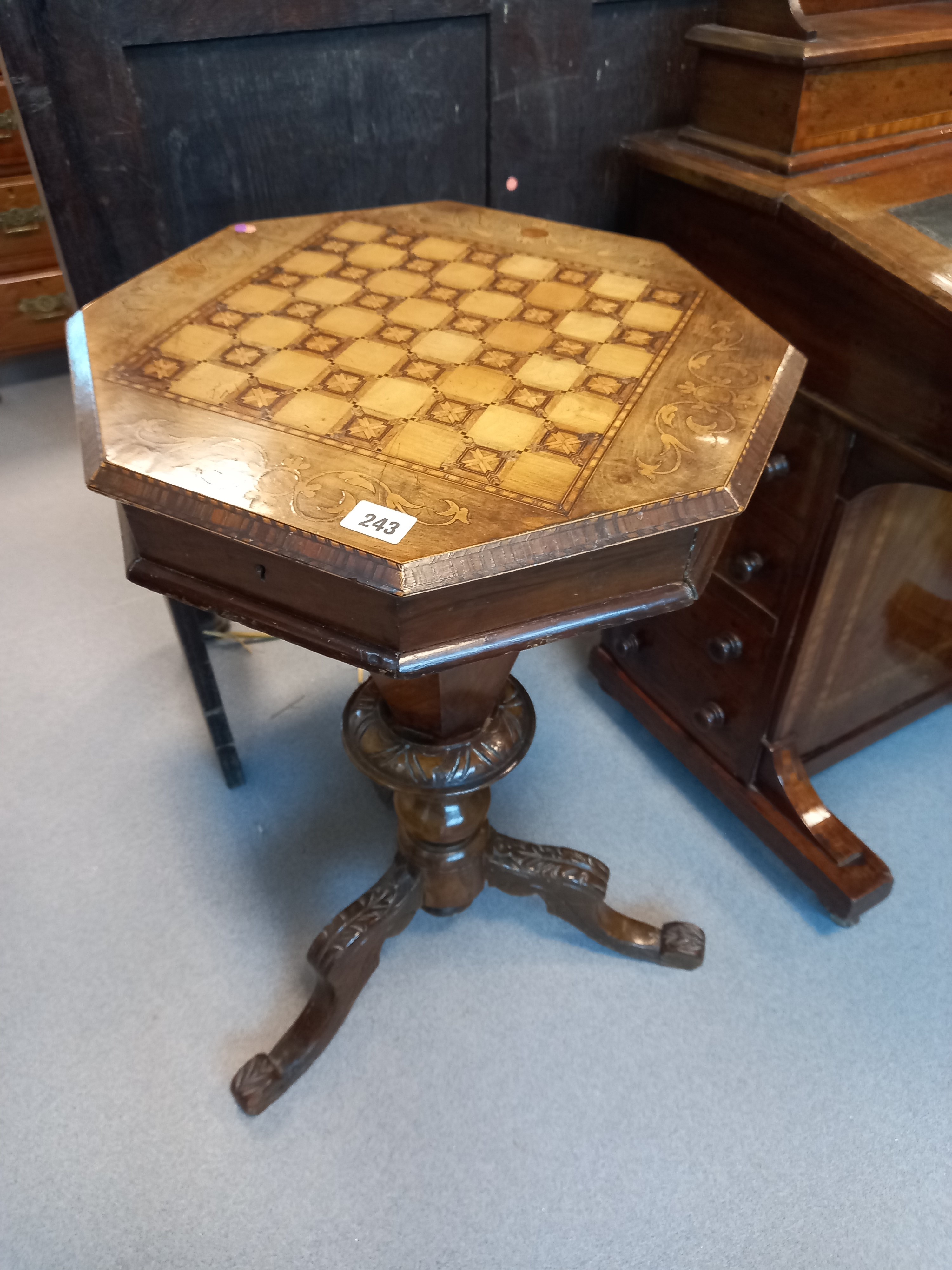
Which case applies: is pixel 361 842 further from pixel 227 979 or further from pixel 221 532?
pixel 221 532

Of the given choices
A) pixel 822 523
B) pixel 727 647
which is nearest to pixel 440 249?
pixel 822 523

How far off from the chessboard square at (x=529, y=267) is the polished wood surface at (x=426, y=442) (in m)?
0.01

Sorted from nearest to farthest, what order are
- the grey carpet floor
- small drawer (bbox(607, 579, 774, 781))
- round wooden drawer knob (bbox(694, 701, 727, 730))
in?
the grey carpet floor
small drawer (bbox(607, 579, 774, 781))
round wooden drawer knob (bbox(694, 701, 727, 730))

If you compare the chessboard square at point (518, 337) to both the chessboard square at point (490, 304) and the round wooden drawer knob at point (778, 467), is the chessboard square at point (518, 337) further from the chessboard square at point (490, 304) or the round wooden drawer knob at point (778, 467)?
the round wooden drawer knob at point (778, 467)

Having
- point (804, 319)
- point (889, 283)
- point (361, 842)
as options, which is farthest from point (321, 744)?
point (889, 283)

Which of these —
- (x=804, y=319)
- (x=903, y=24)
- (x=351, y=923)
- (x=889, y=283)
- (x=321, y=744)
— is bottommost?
(x=321, y=744)

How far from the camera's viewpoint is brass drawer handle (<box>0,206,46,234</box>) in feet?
8.69

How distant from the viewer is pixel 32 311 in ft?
9.23

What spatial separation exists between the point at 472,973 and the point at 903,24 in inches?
60.2

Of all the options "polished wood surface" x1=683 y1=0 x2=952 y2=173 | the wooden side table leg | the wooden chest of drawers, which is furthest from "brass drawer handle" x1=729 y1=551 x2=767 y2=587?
the wooden chest of drawers

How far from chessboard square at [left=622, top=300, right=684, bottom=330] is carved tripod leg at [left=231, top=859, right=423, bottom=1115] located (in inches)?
32.5

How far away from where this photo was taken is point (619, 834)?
5.40ft

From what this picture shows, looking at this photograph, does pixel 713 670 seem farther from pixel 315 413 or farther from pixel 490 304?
pixel 315 413

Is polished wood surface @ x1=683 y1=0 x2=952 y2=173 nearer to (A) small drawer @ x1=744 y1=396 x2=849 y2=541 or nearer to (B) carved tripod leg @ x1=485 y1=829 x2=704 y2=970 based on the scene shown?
(A) small drawer @ x1=744 y1=396 x2=849 y2=541
